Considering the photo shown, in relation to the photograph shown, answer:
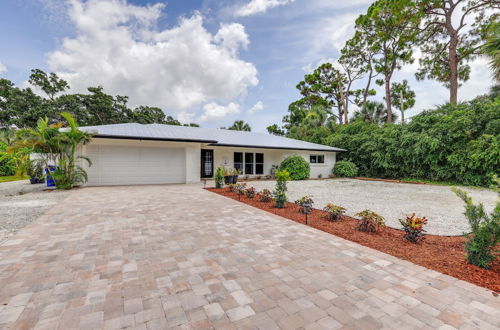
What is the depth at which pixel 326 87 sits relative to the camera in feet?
83.9

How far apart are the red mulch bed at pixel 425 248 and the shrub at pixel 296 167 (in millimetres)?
9019

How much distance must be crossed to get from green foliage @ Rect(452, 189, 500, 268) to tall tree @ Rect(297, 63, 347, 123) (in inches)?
956

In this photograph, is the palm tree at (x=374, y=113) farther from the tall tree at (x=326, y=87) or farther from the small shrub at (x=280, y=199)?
the small shrub at (x=280, y=199)

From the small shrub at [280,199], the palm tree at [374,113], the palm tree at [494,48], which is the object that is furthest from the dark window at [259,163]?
the palm tree at [374,113]

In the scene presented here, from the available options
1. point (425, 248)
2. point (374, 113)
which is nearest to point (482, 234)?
point (425, 248)

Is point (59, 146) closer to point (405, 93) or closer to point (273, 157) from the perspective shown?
point (273, 157)

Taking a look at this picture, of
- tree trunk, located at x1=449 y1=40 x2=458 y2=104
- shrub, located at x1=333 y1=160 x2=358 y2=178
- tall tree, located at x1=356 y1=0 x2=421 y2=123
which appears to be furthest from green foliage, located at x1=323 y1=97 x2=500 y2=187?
tall tree, located at x1=356 y1=0 x2=421 y2=123

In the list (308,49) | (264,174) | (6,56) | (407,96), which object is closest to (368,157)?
(264,174)

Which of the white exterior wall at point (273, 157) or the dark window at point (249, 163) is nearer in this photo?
the white exterior wall at point (273, 157)

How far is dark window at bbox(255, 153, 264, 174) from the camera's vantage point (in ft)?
50.1

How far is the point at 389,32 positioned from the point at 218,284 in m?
23.7

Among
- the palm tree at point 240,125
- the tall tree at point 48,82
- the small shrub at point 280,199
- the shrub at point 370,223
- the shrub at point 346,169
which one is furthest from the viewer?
the palm tree at point 240,125

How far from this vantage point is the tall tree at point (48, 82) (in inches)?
915

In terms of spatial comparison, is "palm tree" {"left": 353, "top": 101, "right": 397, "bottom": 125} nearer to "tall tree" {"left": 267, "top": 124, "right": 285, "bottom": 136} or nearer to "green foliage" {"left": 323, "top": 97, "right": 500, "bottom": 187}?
"green foliage" {"left": 323, "top": 97, "right": 500, "bottom": 187}
